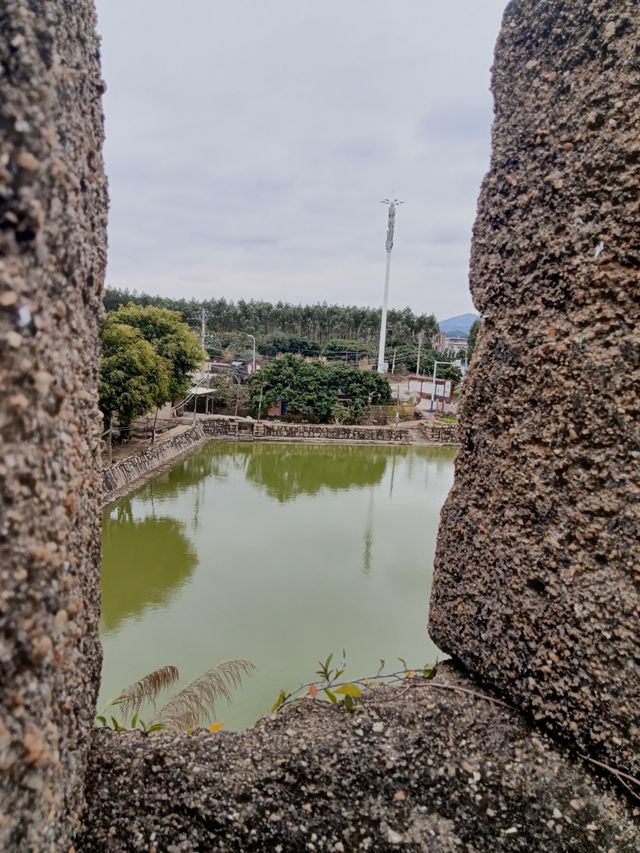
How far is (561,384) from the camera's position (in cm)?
168

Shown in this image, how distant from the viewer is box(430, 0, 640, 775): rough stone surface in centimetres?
154

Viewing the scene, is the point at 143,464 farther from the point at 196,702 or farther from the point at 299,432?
the point at 196,702

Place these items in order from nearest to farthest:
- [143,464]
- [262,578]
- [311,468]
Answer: [262,578] → [143,464] → [311,468]

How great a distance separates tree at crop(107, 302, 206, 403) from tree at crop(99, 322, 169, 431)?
1786mm

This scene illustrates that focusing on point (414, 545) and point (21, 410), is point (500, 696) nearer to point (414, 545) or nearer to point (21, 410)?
point (21, 410)

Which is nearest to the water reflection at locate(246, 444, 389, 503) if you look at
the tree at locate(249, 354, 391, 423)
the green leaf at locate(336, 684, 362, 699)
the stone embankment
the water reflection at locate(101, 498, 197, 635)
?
the stone embankment

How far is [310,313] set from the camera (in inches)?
1383

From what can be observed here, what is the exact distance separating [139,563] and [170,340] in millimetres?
7804

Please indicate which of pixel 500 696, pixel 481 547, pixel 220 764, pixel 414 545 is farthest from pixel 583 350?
pixel 414 545

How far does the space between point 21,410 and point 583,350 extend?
5.21ft

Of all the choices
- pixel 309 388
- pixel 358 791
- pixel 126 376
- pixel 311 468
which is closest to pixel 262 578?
pixel 358 791

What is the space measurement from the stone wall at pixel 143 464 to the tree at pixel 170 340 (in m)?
1.43

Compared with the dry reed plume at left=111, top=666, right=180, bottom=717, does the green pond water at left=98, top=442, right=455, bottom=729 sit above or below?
below

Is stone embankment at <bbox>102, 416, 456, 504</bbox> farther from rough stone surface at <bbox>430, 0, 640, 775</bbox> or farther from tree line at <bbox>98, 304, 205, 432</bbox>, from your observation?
rough stone surface at <bbox>430, 0, 640, 775</bbox>
